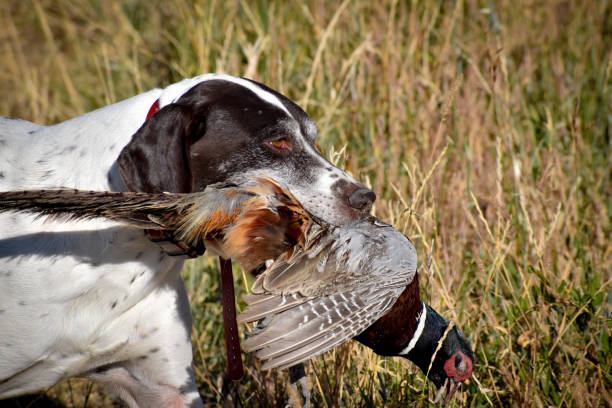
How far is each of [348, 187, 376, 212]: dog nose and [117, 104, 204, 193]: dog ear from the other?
0.52 metres

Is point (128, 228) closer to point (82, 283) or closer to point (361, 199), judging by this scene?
point (82, 283)

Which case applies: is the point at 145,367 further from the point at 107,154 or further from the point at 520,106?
the point at 520,106

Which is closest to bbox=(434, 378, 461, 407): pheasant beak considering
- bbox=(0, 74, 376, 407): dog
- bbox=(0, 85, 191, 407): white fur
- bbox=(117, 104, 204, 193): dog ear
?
bbox=(0, 74, 376, 407): dog

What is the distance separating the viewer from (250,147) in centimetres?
234

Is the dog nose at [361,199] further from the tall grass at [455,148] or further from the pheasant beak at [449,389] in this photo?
the pheasant beak at [449,389]

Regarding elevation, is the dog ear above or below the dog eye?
above

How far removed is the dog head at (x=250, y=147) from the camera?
230 cm

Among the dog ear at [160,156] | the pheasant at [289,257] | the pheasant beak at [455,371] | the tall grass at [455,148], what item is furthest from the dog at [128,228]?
the pheasant beak at [455,371]

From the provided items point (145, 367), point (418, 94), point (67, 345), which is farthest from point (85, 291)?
point (418, 94)

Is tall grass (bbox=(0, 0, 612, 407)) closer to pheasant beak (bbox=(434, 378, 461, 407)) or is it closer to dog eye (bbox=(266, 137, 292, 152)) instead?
pheasant beak (bbox=(434, 378, 461, 407))

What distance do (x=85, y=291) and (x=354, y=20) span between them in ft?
9.58

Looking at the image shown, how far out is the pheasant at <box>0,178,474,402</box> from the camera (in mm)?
1960

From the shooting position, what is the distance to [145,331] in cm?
234

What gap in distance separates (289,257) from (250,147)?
419mm
